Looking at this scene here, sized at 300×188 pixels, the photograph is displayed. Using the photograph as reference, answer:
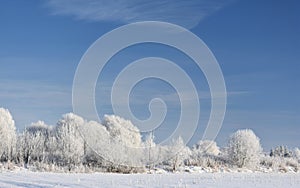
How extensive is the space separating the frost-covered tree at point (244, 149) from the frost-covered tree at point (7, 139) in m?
32.7

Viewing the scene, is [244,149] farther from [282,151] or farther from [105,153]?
[282,151]

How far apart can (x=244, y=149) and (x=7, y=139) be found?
35.0m

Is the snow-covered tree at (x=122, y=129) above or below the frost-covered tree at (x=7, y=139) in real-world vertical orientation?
above

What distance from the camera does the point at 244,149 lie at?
71.8m

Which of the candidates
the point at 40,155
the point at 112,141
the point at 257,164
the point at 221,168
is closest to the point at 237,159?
the point at 257,164

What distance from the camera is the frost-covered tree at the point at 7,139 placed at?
65.6 m

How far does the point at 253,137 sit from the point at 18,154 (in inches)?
1411

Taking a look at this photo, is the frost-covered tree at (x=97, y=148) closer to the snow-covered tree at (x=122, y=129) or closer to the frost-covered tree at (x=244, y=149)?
the snow-covered tree at (x=122, y=129)

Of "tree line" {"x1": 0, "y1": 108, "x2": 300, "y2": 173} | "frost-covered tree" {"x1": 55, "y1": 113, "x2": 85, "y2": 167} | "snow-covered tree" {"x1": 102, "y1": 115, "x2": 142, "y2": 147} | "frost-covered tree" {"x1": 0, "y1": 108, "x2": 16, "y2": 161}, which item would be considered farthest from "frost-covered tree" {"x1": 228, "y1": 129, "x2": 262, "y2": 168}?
"frost-covered tree" {"x1": 0, "y1": 108, "x2": 16, "y2": 161}

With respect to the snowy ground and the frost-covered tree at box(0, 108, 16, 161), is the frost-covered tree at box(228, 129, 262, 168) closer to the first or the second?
the frost-covered tree at box(0, 108, 16, 161)

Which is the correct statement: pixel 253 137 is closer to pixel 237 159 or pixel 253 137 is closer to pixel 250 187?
pixel 237 159

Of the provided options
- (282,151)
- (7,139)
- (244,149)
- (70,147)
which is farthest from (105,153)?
(282,151)

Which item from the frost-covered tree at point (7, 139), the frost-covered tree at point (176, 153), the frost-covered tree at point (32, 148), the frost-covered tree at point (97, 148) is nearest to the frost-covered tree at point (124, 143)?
the frost-covered tree at point (97, 148)

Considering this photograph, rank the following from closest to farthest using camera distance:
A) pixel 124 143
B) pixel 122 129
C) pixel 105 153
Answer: pixel 105 153 → pixel 124 143 → pixel 122 129
